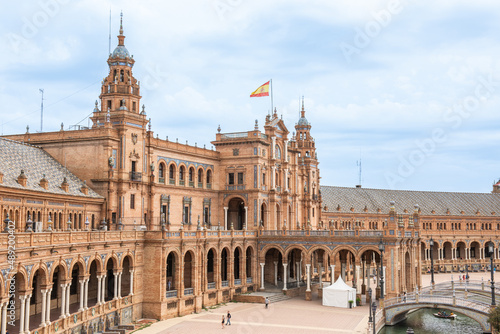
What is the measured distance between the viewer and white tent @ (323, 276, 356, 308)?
62469mm

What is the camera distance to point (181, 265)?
57.9 meters

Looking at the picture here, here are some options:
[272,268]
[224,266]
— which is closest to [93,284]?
[224,266]

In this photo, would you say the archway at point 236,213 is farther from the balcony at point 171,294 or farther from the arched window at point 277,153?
the balcony at point 171,294

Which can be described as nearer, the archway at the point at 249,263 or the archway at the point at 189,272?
the archway at the point at 189,272

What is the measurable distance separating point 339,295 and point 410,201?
58.9m

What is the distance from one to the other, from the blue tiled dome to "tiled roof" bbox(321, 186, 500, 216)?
56.9 m

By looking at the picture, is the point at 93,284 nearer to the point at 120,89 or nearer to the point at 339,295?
the point at 120,89

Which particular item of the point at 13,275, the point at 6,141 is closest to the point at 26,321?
the point at 13,275

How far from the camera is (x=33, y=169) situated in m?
51.9

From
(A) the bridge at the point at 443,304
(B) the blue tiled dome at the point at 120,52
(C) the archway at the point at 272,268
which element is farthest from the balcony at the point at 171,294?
(B) the blue tiled dome at the point at 120,52

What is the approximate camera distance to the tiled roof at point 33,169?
156ft

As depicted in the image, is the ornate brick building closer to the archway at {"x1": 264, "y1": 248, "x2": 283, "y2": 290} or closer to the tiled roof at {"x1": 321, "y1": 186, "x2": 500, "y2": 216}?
the archway at {"x1": 264, "y1": 248, "x2": 283, "y2": 290}

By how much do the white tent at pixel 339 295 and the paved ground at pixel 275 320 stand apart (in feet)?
3.28

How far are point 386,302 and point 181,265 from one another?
2047 centimetres
